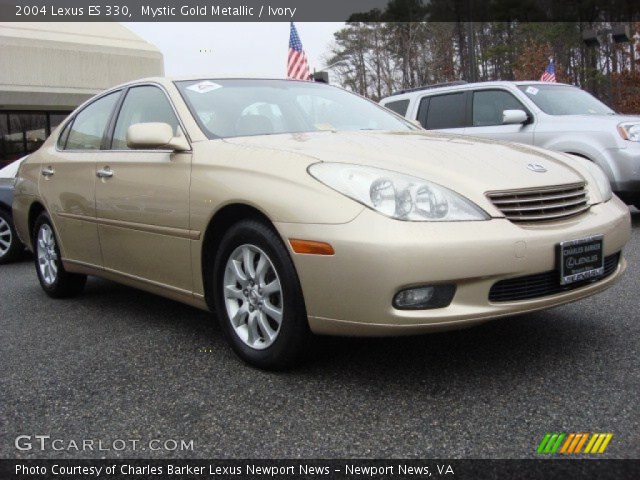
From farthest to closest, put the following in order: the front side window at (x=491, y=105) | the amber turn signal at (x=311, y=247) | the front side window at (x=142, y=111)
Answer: the front side window at (x=491, y=105) < the front side window at (x=142, y=111) < the amber turn signal at (x=311, y=247)

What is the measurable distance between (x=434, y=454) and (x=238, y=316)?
4.25 ft

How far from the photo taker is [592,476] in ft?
6.75

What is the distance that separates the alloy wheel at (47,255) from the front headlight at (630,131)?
18.7ft

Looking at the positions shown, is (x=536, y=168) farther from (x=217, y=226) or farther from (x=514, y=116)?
(x=514, y=116)

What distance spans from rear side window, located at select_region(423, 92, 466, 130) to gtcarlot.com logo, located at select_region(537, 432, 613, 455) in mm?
6749

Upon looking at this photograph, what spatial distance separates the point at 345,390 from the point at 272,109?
176 cm

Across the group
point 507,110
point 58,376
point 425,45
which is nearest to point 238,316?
point 58,376

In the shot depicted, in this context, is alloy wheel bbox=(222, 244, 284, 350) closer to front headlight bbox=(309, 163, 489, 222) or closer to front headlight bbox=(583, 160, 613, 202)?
front headlight bbox=(309, 163, 489, 222)

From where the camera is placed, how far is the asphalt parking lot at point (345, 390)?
7.85 feet

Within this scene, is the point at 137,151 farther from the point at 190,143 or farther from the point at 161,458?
the point at 161,458

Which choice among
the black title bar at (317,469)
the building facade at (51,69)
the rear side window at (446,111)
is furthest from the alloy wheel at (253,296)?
the building facade at (51,69)

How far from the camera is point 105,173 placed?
416 cm

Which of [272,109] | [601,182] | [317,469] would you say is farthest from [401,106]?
[317,469]

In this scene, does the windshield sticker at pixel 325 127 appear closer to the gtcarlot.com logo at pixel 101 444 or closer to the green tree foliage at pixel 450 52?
the gtcarlot.com logo at pixel 101 444
